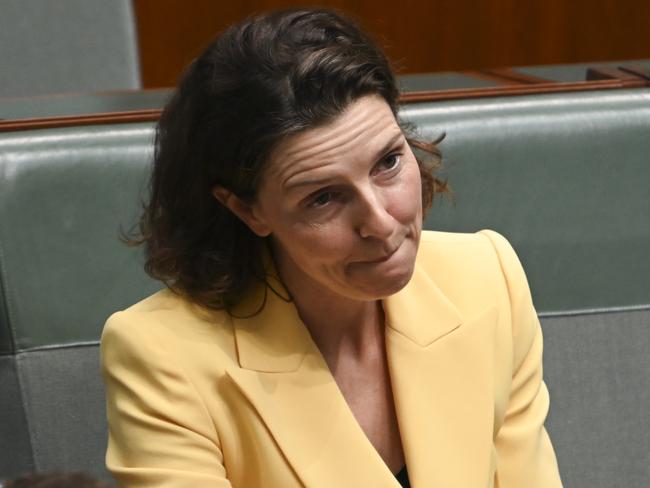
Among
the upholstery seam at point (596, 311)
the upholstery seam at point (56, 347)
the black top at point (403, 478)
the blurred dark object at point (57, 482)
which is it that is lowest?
the upholstery seam at point (596, 311)

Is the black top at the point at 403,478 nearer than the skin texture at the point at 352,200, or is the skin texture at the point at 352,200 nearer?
the skin texture at the point at 352,200

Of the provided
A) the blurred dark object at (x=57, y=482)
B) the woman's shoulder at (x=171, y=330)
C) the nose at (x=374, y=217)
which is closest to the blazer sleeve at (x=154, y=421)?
the woman's shoulder at (x=171, y=330)

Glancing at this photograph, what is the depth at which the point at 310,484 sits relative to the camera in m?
1.32

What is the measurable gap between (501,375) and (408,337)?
0.41ft

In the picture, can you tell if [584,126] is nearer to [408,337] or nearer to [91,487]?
[408,337]

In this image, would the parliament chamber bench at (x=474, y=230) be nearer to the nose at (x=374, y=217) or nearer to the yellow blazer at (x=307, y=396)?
the yellow blazer at (x=307, y=396)

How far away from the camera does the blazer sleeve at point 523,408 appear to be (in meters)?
1.44

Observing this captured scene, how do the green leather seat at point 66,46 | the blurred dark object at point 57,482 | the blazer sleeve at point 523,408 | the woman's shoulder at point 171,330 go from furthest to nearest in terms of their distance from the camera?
the green leather seat at point 66,46
the blazer sleeve at point 523,408
the woman's shoulder at point 171,330
the blurred dark object at point 57,482

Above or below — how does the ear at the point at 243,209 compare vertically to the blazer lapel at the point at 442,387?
above

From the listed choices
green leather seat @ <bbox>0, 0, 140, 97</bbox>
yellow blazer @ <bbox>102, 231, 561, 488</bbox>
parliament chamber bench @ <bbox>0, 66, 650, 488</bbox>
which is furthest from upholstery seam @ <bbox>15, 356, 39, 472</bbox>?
green leather seat @ <bbox>0, 0, 140, 97</bbox>

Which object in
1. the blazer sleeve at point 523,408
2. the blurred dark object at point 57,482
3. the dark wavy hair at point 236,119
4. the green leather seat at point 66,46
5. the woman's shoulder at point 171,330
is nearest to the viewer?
the blurred dark object at point 57,482

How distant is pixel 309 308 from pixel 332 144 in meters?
0.25

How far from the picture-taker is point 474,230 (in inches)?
69.7

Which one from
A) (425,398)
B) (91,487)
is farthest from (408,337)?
(91,487)
